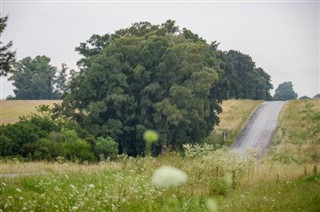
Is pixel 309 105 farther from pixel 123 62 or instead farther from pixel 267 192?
pixel 267 192

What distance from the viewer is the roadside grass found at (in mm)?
49938

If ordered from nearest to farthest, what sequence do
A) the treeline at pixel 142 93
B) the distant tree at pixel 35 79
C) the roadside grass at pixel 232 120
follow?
1. the treeline at pixel 142 93
2. the roadside grass at pixel 232 120
3. the distant tree at pixel 35 79

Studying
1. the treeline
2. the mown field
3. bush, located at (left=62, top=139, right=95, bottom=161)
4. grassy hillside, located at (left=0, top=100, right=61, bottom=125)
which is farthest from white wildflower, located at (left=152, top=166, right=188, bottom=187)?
grassy hillside, located at (left=0, top=100, right=61, bottom=125)

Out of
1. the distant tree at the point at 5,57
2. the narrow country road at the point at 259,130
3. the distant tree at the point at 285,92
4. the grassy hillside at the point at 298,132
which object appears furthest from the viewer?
the distant tree at the point at 285,92

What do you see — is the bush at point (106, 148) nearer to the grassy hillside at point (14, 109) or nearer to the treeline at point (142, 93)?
the treeline at point (142, 93)

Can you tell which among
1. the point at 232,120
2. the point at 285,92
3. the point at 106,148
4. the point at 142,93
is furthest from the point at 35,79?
the point at 285,92

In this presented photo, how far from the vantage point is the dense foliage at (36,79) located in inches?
3804

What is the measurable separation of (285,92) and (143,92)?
14370 cm

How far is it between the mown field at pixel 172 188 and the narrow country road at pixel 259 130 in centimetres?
2515

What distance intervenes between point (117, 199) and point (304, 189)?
19.0 feet

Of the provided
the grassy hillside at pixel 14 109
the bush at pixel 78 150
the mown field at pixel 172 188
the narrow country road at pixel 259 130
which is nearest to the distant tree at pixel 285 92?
the narrow country road at pixel 259 130

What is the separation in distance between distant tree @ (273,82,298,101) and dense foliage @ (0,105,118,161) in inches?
5654

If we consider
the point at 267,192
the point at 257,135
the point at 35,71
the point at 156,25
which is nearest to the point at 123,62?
the point at 156,25

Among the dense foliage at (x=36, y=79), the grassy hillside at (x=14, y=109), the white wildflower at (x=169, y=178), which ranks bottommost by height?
the white wildflower at (x=169, y=178)
